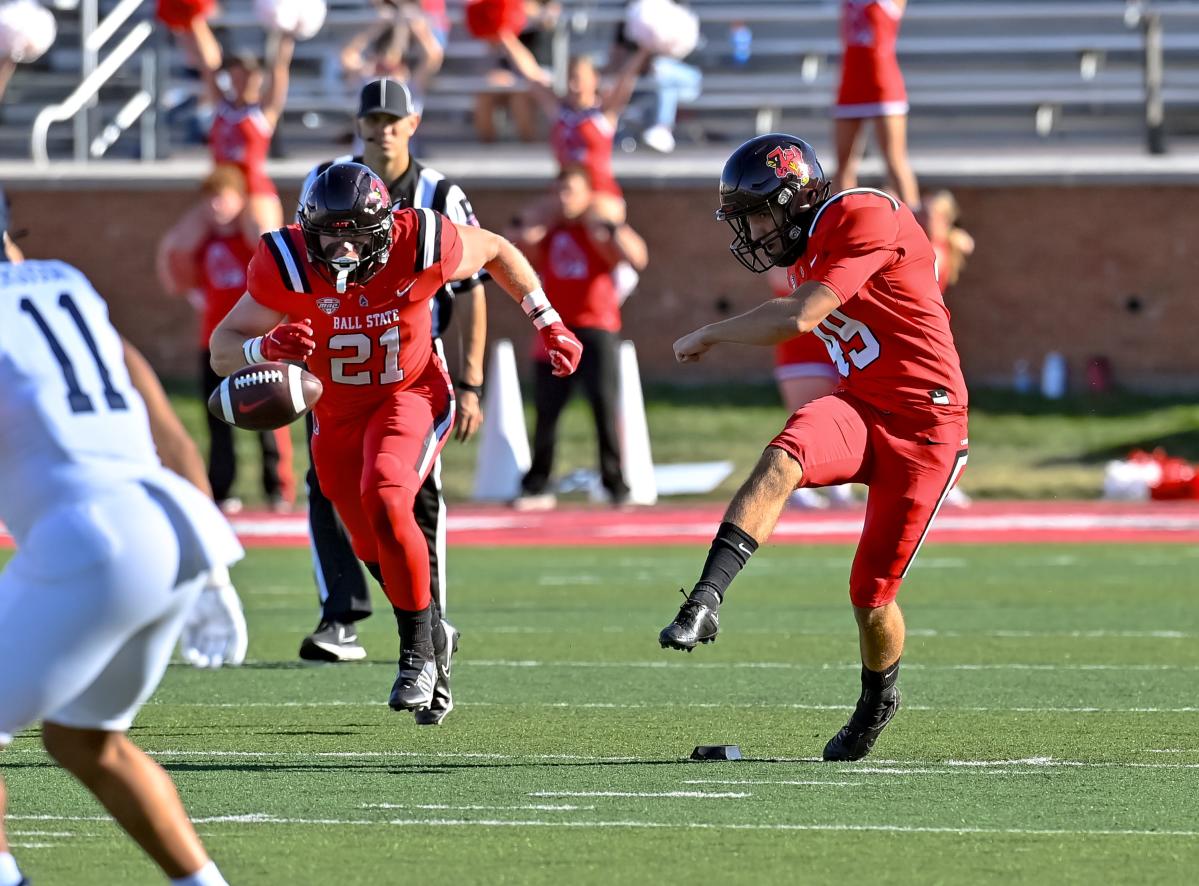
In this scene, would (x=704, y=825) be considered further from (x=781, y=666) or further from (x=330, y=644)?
(x=330, y=644)

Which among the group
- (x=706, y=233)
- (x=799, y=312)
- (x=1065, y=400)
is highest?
(x=799, y=312)

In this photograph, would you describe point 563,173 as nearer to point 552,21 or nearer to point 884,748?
point 552,21

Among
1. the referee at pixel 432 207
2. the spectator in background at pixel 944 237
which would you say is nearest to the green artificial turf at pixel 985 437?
the spectator in background at pixel 944 237

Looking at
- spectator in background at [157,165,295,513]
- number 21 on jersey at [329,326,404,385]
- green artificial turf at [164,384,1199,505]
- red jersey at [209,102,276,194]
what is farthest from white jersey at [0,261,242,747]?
green artificial turf at [164,384,1199,505]

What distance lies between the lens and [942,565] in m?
11.8

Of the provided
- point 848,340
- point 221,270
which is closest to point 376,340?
point 848,340

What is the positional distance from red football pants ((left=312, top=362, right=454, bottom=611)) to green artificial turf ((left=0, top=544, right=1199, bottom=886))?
0.51 metres

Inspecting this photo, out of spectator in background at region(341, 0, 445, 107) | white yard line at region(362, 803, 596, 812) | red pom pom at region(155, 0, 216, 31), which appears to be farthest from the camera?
spectator in background at region(341, 0, 445, 107)

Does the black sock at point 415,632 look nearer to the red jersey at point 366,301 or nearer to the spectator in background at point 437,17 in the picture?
the red jersey at point 366,301

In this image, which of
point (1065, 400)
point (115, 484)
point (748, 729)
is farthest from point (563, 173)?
point (115, 484)

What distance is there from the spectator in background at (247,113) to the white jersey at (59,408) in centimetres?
945

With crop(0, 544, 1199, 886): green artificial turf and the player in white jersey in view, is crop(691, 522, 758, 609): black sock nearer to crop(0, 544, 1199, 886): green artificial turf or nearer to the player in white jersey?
crop(0, 544, 1199, 886): green artificial turf

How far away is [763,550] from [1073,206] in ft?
21.2

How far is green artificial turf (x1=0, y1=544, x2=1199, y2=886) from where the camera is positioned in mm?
4695
